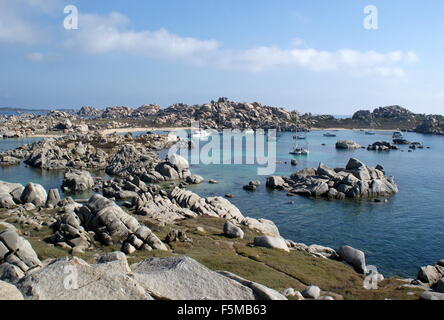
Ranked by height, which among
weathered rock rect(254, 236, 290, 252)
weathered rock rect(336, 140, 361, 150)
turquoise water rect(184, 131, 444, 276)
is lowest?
turquoise water rect(184, 131, 444, 276)

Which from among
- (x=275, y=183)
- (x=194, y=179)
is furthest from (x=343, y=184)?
(x=194, y=179)

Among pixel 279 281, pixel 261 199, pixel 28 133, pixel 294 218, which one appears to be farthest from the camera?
pixel 28 133

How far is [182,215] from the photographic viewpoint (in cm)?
4869

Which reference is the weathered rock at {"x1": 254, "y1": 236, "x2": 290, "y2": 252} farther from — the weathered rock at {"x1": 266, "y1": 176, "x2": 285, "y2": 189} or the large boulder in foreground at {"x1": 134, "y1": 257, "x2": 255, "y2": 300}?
the weathered rock at {"x1": 266, "y1": 176, "x2": 285, "y2": 189}

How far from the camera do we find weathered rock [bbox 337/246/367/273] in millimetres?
35000

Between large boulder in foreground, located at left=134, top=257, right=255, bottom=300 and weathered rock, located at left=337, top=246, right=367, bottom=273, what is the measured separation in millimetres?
20480

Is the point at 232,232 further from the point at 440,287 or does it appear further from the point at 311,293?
the point at 440,287

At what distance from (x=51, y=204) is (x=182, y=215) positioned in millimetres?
18641

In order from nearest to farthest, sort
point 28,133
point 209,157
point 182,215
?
1. point 182,215
2. point 209,157
3. point 28,133

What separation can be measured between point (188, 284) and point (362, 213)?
4638 cm

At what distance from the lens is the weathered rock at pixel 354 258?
35.0 m

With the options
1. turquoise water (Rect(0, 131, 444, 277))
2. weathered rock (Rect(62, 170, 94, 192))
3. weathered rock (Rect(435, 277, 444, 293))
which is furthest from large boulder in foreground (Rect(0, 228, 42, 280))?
weathered rock (Rect(62, 170, 94, 192))
